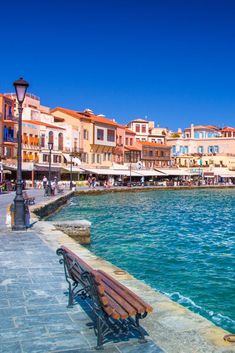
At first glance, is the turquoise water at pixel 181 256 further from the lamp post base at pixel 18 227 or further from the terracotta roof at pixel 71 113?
the terracotta roof at pixel 71 113

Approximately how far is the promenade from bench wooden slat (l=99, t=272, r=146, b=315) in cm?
45

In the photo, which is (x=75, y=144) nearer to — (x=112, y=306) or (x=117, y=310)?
(x=112, y=306)

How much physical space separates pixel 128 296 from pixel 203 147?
9901 cm

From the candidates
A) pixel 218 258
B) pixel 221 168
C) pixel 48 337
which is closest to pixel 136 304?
pixel 48 337

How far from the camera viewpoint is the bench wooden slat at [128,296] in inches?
172

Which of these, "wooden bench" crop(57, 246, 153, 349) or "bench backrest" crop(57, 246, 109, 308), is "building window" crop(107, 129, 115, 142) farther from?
"wooden bench" crop(57, 246, 153, 349)

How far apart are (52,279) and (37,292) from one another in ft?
2.67

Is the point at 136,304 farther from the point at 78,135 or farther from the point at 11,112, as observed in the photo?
the point at 78,135

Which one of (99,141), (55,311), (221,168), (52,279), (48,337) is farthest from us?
(221,168)

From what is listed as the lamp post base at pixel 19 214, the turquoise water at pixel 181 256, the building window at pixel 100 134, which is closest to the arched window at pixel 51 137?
the building window at pixel 100 134

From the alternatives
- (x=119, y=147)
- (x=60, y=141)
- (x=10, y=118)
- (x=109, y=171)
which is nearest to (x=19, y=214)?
(x=10, y=118)

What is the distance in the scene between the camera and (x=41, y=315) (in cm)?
555

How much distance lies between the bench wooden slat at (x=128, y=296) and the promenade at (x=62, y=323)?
45cm

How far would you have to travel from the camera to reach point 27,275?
7.63m
